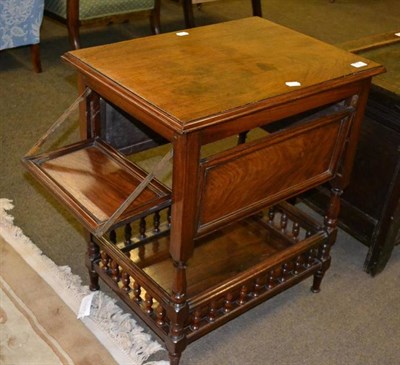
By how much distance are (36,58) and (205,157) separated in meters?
1.91

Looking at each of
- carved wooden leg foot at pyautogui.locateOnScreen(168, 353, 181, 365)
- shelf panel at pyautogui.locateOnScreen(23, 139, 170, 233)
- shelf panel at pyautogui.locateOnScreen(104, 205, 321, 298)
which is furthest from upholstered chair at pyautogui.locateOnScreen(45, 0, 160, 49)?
carved wooden leg foot at pyautogui.locateOnScreen(168, 353, 181, 365)

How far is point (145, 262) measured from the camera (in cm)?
169

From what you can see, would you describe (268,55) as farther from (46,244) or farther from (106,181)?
(46,244)

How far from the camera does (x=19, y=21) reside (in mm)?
2762

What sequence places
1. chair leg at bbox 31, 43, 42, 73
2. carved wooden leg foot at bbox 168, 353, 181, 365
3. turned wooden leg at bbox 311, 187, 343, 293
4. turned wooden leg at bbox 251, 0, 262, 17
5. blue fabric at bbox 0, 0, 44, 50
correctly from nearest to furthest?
carved wooden leg foot at bbox 168, 353, 181, 365 < turned wooden leg at bbox 311, 187, 343, 293 < blue fabric at bbox 0, 0, 44, 50 < chair leg at bbox 31, 43, 42, 73 < turned wooden leg at bbox 251, 0, 262, 17

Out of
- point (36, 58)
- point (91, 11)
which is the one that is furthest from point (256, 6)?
point (36, 58)

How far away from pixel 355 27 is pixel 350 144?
279 cm

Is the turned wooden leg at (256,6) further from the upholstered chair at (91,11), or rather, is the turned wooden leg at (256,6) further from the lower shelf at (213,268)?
the lower shelf at (213,268)

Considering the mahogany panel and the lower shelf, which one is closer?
the mahogany panel

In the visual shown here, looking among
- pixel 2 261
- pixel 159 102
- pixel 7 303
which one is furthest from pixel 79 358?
pixel 159 102

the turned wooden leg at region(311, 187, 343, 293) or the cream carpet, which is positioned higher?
the turned wooden leg at region(311, 187, 343, 293)

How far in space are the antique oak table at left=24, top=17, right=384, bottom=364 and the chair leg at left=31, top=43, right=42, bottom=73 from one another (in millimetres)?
1509

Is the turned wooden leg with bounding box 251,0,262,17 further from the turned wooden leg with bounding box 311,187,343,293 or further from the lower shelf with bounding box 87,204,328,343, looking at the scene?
the turned wooden leg with bounding box 311,187,343,293

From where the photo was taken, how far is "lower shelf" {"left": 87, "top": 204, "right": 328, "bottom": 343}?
1.42 m
